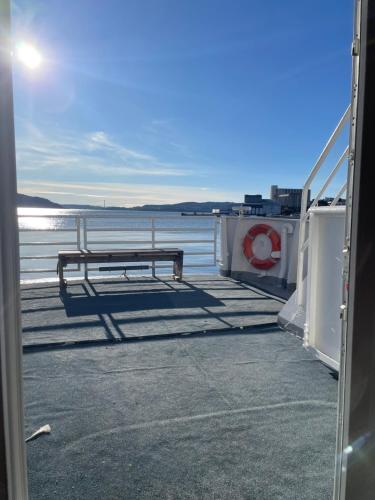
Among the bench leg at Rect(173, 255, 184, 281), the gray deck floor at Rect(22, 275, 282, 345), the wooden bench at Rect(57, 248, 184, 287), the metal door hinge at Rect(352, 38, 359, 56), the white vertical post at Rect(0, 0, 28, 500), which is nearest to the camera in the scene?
the white vertical post at Rect(0, 0, 28, 500)

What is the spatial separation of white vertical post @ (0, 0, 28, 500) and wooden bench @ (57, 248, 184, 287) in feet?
11.4

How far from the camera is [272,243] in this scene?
4582 millimetres

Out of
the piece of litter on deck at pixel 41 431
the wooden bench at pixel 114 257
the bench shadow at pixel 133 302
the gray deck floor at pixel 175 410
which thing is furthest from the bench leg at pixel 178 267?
the piece of litter on deck at pixel 41 431

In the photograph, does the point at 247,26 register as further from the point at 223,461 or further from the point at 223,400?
the point at 223,461

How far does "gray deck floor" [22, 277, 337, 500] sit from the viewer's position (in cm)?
119

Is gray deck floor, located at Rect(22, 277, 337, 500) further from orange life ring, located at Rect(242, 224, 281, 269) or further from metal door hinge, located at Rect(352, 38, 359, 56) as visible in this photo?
orange life ring, located at Rect(242, 224, 281, 269)

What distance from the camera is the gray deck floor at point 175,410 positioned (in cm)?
119

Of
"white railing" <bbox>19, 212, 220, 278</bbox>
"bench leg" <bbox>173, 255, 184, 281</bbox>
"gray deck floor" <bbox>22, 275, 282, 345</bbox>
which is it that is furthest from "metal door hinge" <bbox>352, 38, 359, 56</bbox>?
"bench leg" <bbox>173, 255, 184, 281</bbox>

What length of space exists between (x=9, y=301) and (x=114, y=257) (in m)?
3.63

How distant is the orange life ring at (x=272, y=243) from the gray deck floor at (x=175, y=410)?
1835 mm

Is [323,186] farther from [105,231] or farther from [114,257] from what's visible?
[105,231]

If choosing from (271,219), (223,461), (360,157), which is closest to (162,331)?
(223,461)

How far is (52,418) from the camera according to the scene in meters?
1.54

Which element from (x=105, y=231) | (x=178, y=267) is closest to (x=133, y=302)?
(x=178, y=267)
